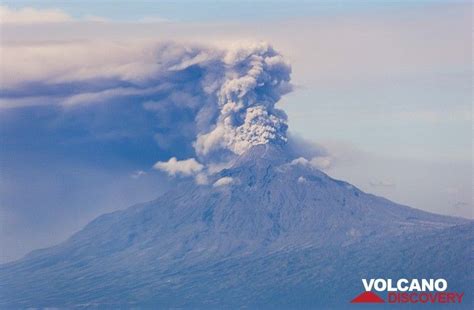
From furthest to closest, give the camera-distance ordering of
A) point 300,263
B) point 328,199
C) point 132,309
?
point 328,199
point 300,263
point 132,309

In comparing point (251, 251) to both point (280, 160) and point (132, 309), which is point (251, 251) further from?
point (132, 309)

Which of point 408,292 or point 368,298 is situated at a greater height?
point 368,298

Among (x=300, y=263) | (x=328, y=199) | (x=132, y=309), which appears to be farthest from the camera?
(x=328, y=199)

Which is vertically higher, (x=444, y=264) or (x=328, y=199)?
(x=328, y=199)

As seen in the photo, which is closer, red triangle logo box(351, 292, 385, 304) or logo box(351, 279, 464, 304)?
logo box(351, 279, 464, 304)

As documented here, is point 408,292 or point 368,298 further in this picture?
point 368,298

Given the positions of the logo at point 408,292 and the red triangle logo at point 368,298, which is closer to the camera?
the logo at point 408,292

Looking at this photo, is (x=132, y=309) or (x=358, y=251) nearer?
(x=132, y=309)

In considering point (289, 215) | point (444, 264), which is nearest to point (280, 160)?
point (289, 215)
